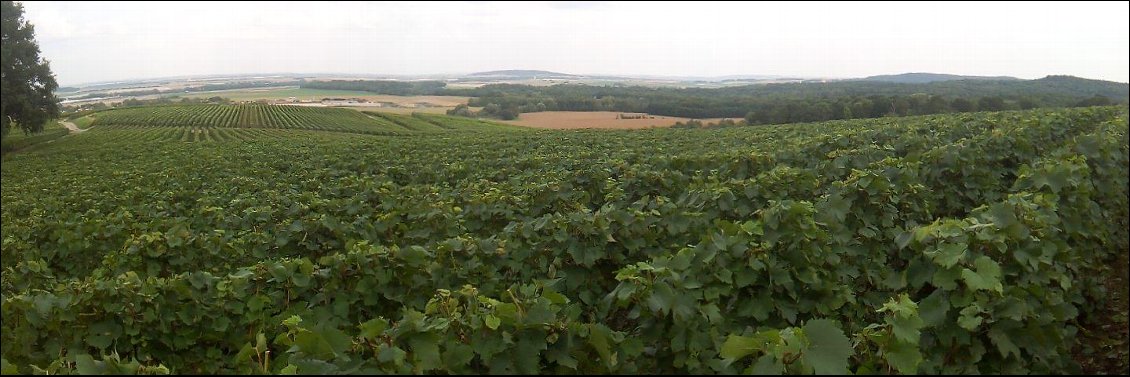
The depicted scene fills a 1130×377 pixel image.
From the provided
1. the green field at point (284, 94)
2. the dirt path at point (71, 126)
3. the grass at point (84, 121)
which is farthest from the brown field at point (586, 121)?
the grass at point (84, 121)

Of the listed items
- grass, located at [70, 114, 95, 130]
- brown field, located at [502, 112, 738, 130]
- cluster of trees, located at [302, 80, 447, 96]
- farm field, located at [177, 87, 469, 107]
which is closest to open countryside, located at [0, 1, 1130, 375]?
grass, located at [70, 114, 95, 130]

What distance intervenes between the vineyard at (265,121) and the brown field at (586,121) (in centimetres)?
588

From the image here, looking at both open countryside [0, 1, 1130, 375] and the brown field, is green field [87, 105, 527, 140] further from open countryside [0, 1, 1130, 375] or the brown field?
open countryside [0, 1, 1130, 375]

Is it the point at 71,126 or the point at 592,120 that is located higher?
the point at 71,126

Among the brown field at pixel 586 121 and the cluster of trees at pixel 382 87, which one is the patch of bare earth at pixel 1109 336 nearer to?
the brown field at pixel 586 121

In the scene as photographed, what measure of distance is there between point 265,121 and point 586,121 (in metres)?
40.4

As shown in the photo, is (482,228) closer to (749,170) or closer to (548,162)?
(749,170)

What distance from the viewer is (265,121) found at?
238ft

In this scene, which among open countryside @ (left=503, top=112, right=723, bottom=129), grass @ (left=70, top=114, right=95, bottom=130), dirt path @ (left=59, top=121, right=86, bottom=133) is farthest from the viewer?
open countryside @ (left=503, top=112, right=723, bottom=129)

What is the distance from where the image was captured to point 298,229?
6.84 metres

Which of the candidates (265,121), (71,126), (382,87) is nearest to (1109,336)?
(71,126)

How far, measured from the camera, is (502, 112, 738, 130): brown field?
74.9 meters

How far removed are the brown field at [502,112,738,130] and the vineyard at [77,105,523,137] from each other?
5878 mm

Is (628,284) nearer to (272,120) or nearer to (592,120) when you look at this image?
(592,120)
